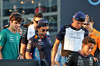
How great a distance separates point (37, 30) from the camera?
5062 millimetres

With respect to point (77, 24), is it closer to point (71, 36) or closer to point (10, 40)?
point (71, 36)

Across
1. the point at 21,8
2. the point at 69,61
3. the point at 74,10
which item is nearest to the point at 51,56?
the point at 69,61

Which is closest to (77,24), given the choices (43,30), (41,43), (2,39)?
(43,30)

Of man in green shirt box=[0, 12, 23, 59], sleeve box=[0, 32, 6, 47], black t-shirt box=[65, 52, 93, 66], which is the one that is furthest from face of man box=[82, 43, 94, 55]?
sleeve box=[0, 32, 6, 47]

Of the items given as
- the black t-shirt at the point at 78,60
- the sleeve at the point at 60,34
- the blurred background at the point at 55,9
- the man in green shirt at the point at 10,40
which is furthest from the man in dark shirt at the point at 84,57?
the blurred background at the point at 55,9

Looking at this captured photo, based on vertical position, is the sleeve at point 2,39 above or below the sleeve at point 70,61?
above

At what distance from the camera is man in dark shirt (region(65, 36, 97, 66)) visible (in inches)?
147

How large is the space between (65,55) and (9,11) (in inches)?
232

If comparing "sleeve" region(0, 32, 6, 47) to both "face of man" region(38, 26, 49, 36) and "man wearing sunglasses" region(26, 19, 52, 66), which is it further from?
"face of man" region(38, 26, 49, 36)

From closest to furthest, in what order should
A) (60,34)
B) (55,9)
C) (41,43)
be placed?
(41,43), (60,34), (55,9)

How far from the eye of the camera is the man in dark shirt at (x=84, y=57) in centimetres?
373

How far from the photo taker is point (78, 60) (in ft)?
12.4

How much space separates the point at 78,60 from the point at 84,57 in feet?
0.36

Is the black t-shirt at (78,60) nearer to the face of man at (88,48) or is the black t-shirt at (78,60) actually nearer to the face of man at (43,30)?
the face of man at (88,48)
